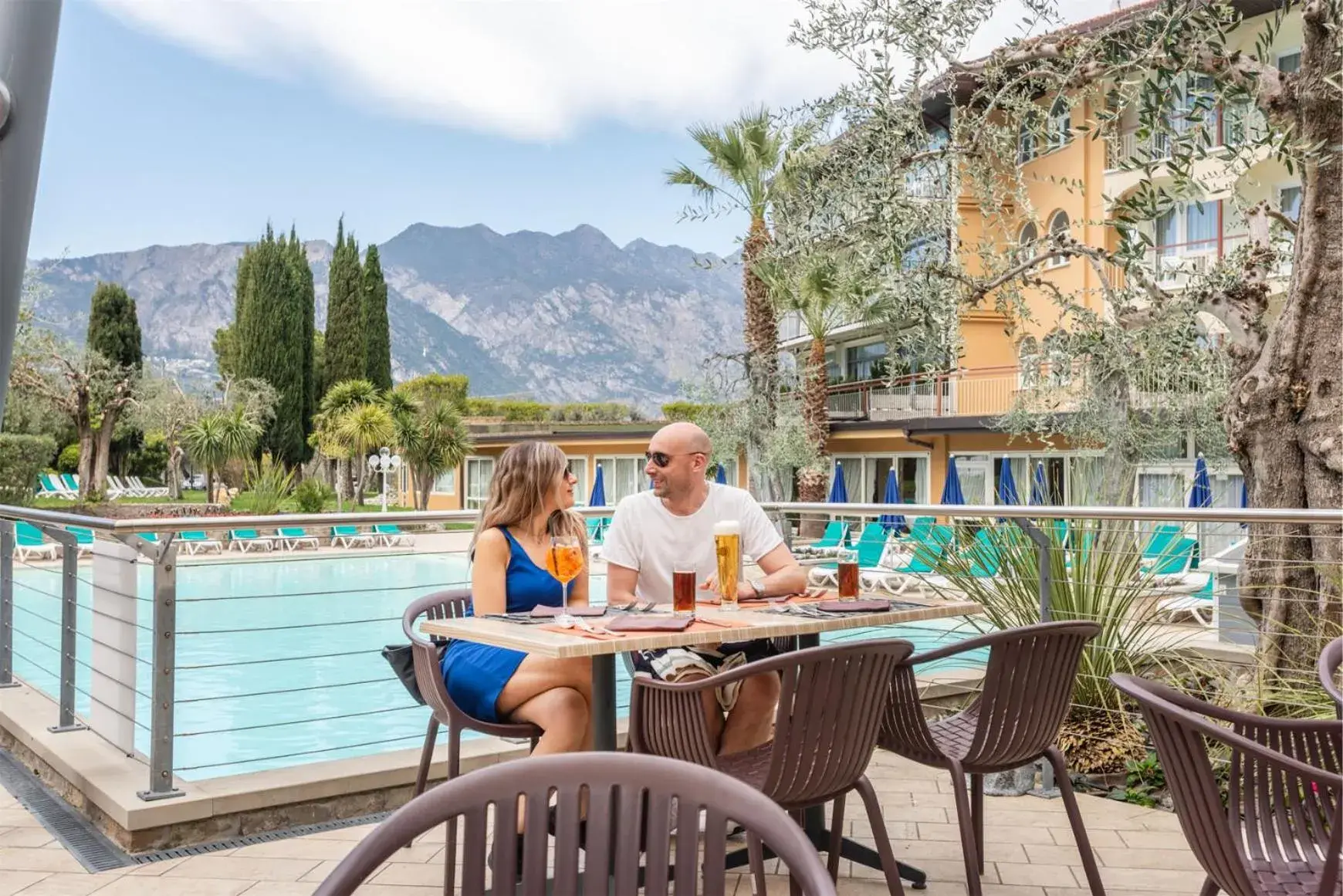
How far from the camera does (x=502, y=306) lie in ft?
532

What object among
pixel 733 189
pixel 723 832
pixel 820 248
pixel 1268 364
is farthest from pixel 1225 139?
pixel 733 189

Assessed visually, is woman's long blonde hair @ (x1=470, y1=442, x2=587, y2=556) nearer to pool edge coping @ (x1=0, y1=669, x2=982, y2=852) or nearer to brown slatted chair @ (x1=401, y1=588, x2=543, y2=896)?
brown slatted chair @ (x1=401, y1=588, x2=543, y2=896)

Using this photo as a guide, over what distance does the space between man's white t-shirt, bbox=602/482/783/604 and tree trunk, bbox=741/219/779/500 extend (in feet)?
57.9

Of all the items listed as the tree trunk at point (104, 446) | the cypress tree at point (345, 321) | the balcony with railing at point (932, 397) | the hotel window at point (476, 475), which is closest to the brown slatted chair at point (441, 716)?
the balcony with railing at point (932, 397)

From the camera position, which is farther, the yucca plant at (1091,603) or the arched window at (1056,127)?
the arched window at (1056,127)

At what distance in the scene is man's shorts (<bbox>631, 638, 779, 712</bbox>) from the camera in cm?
315

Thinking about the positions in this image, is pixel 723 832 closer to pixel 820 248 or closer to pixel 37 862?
pixel 37 862

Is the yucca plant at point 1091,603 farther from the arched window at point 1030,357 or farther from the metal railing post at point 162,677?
the metal railing post at point 162,677

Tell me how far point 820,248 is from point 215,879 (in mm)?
4763

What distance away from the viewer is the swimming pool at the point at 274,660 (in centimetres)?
510

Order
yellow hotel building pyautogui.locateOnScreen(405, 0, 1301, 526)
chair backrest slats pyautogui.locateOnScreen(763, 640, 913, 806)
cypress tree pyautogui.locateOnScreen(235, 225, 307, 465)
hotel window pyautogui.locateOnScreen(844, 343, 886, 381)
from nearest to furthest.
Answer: chair backrest slats pyautogui.locateOnScreen(763, 640, 913, 806), yellow hotel building pyautogui.locateOnScreen(405, 0, 1301, 526), hotel window pyautogui.locateOnScreen(844, 343, 886, 381), cypress tree pyautogui.locateOnScreen(235, 225, 307, 465)

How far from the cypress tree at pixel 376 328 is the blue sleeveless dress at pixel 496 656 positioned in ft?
131

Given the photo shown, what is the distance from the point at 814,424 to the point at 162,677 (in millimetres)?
18959

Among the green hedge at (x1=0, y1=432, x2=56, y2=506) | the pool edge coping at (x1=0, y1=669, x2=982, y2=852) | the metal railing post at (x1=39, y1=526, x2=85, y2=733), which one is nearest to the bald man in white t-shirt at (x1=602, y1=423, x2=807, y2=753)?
the pool edge coping at (x1=0, y1=669, x2=982, y2=852)
